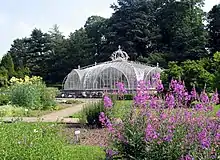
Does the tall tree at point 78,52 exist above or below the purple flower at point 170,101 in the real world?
above

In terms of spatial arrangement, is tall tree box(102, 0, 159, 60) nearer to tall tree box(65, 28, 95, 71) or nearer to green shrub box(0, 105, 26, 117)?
tall tree box(65, 28, 95, 71)

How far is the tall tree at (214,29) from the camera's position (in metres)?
37.9

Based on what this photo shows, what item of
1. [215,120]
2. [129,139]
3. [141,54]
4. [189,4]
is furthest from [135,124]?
[189,4]

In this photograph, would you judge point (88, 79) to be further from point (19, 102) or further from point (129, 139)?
point (129, 139)

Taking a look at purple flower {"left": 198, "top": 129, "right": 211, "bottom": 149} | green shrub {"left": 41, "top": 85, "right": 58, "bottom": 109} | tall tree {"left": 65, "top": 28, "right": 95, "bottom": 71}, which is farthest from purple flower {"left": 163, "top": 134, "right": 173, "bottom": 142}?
tall tree {"left": 65, "top": 28, "right": 95, "bottom": 71}

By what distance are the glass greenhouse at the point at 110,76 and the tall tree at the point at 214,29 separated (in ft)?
37.9

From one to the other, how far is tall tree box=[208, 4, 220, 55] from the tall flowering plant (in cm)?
3415

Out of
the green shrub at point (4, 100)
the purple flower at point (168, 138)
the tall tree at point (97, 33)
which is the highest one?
the tall tree at point (97, 33)

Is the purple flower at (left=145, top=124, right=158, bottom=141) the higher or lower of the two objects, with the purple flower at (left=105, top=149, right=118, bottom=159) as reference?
higher

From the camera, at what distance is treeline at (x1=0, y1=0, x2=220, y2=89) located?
37.6m

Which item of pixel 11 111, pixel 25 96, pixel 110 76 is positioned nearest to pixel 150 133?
pixel 11 111

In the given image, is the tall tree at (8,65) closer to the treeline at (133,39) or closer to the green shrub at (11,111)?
the treeline at (133,39)

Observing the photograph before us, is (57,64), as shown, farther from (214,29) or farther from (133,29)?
(214,29)

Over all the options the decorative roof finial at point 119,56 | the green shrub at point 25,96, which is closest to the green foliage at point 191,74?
the green shrub at point 25,96
